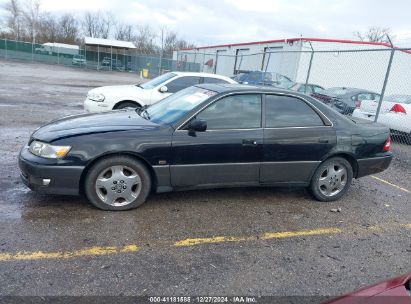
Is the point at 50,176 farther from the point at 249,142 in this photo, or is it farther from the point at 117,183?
the point at 249,142

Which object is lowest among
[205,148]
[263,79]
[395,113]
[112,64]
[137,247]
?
[112,64]

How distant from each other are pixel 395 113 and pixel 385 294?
913 centimetres

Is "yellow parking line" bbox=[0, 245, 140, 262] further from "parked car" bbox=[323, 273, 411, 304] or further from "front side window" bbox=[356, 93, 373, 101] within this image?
"front side window" bbox=[356, 93, 373, 101]

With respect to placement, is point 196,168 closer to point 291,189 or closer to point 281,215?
point 281,215

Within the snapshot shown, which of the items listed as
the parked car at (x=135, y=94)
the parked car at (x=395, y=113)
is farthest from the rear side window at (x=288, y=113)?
the parked car at (x=395, y=113)

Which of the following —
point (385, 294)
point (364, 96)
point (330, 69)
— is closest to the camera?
point (385, 294)

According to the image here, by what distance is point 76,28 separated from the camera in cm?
7194

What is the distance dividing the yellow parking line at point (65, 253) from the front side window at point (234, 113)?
1.76 meters

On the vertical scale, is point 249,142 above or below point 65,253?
above

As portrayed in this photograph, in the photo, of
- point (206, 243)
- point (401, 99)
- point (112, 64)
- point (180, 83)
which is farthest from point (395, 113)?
point (112, 64)

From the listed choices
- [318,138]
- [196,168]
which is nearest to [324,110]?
[318,138]

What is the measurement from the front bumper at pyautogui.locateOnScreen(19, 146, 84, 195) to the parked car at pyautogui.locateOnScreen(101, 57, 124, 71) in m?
40.9

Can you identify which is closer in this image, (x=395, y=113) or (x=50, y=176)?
(x=50, y=176)

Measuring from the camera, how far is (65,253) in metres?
3.30
